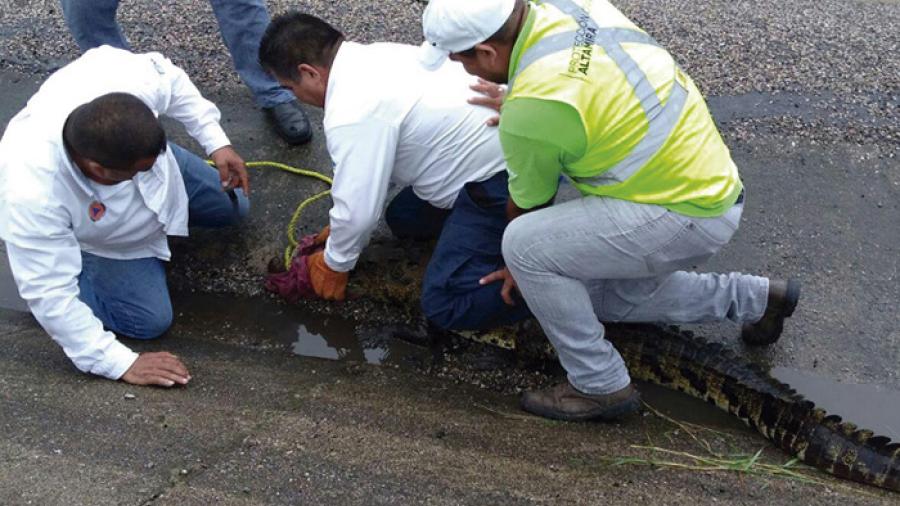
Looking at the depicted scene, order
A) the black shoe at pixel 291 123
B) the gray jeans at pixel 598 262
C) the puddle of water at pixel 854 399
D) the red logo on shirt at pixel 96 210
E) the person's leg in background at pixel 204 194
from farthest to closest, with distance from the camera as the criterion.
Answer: the black shoe at pixel 291 123
the person's leg in background at pixel 204 194
the puddle of water at pixel 854 399
the red logo on shirt at pixel 96 210
the gray jeans at pixel 598 262

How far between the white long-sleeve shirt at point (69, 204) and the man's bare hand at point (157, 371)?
0.03 meters

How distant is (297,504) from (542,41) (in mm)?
1657

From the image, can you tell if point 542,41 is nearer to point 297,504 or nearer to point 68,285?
point 297,504

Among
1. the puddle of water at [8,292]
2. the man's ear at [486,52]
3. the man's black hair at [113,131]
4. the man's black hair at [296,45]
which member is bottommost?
the puddle of water at [8,292]

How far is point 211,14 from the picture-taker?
5984mm

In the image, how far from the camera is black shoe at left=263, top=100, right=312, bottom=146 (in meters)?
4.77

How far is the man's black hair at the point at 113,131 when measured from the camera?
3041mm

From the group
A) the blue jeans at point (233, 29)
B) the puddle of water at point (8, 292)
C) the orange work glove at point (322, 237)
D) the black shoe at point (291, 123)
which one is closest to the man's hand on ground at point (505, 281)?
the orange work glove at point (322, 237)

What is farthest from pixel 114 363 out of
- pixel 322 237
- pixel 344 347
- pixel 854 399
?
pixel 854 399

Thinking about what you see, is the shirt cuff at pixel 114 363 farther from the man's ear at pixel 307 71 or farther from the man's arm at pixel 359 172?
the man's ear at pixel 307 71

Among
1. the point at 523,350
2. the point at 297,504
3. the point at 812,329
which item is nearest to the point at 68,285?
the point at 297,504

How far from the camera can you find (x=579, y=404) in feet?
11.1

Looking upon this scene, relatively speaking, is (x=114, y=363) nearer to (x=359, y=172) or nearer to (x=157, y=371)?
(x=157, y=371)

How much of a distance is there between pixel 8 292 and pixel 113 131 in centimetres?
163
